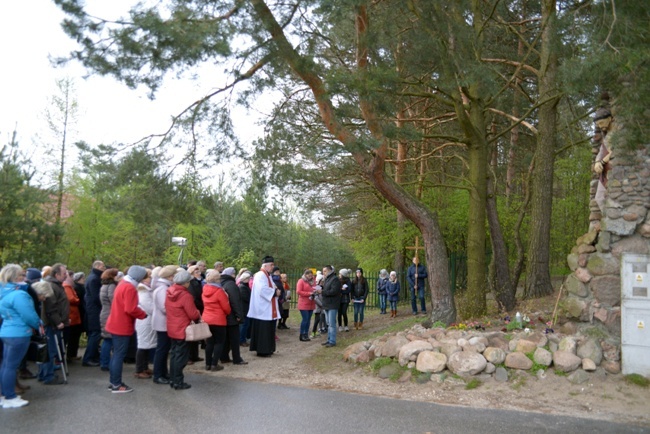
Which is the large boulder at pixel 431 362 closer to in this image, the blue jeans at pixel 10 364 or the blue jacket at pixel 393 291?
the blue jeans at pixel 10 364

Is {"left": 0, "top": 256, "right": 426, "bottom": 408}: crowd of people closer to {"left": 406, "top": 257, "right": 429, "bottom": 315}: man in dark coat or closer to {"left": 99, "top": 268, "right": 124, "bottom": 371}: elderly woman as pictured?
{"left": 99, "top": 268, "right": 124, "bottom": 371}: elderly woman

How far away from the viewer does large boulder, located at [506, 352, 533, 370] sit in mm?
7469

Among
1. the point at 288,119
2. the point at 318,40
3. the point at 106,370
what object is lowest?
the point at 106,370

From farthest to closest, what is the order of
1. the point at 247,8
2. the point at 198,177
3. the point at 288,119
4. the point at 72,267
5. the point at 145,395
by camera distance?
1. the point at 72,267
2. the point at 288,119
3. the point at 198,177
4. the point at 247,8
5. the point at 145,395

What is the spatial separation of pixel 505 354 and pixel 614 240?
244cm

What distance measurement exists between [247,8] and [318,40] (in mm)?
1498

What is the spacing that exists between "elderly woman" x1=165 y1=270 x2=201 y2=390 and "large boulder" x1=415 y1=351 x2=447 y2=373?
11.0 feet

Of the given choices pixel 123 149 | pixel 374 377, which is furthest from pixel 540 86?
pixel 123 149

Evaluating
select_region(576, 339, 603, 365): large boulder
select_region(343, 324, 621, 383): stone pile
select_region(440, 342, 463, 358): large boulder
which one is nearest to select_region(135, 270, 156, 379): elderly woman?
select_region(343, 324, 621, 383): stone pile

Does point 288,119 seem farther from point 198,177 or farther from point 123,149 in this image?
point 123,149

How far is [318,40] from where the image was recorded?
959 cm

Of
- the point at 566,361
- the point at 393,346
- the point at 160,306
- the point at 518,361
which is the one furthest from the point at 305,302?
the point at 566,361

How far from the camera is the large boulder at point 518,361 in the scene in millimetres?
7469

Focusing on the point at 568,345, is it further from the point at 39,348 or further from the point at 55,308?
the point at 55,308
